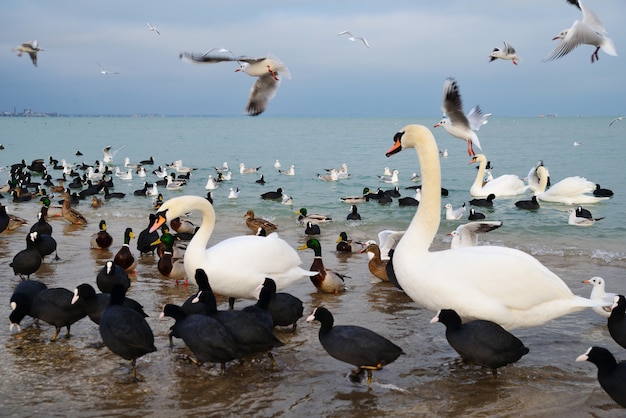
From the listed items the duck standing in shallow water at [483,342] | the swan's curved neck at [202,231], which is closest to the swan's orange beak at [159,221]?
the swan's curved neck at [202,231]

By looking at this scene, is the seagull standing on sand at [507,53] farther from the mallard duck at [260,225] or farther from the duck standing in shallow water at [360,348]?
the duck standing in shallow water at [360,348]

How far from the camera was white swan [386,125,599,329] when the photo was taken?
6.29 m

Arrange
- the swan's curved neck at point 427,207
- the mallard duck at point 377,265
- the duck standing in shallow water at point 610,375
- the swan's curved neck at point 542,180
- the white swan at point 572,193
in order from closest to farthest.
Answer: the duck standing in shallow water at point 610,375
the swan's curved neck at point 427,207
the mallard duck at point 377,265
the white swan at point 572,193
the swan's curved neck at point 542,180

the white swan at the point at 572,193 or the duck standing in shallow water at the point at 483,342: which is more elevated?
the white swan at the point at 572,193

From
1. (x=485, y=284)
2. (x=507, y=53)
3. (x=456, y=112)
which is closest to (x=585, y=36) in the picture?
(x=456, y=112)

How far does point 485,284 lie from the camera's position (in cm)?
629

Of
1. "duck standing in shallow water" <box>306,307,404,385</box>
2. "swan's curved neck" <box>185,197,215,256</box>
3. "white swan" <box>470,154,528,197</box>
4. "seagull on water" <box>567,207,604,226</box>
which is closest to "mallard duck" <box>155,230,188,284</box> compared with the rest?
"swan's curved neck" <box>185,197,215,256</box>

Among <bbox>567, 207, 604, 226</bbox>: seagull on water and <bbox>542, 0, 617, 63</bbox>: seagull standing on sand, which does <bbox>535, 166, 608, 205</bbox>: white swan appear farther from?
<bbox>542, 0, 617, 63</bbox>: seagull standing on sand

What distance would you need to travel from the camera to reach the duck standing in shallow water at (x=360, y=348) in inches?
231

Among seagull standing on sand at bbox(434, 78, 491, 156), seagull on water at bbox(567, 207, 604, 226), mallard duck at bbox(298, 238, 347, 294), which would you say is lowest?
mallard duck at bbox(298, 238, 347, 294)

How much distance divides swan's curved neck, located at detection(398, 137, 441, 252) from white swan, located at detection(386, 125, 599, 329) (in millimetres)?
20

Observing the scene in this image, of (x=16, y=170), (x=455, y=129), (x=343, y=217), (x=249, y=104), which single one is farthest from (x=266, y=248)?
(x=16, y=170)

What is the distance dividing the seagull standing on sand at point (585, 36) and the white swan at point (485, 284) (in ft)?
19.9

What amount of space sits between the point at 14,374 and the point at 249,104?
6789mm
